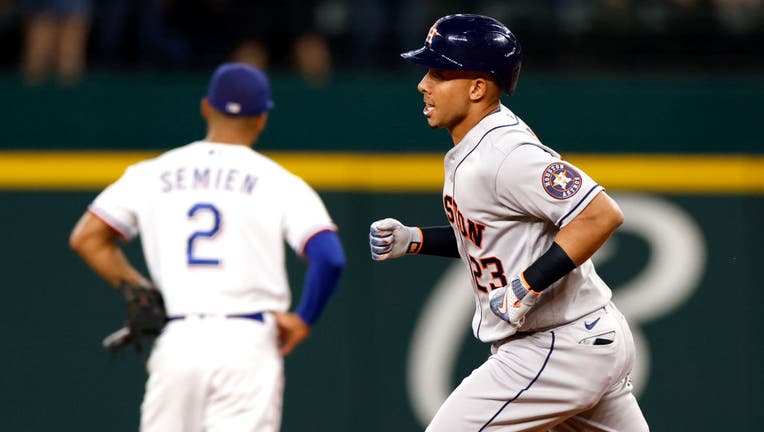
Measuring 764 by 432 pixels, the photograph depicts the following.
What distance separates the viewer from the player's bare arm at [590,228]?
398 centimetres

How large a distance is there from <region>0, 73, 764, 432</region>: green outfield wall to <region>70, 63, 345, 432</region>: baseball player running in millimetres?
2463

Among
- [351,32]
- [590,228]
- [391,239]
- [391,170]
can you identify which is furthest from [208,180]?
[351,32]

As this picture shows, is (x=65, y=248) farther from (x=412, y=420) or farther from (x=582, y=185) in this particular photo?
(x=582, y=185)

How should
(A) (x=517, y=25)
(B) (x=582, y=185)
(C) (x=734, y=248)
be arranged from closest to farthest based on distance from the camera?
(B) (x=582, y=185) < (C) (x=734, y=248) < (A) (x=517, y=25)

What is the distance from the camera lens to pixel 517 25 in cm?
841

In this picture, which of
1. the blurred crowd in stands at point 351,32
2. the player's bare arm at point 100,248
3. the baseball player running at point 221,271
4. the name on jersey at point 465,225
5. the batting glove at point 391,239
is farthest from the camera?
the blurred crowd in stands at point 351,32

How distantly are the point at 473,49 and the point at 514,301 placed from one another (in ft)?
2.83

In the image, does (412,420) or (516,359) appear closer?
(516,359)

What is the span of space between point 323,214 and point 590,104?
9.34 feet

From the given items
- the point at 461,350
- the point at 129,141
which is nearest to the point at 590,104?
the point at 461,350

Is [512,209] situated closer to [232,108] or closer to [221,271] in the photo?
[221,271]

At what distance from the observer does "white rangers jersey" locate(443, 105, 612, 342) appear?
158 inches

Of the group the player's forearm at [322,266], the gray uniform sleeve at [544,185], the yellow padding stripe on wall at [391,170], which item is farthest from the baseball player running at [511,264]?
the yellow padding stripe on wall at [391,170]

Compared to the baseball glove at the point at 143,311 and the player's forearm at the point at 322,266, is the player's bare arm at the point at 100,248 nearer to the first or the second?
the baseball glove at the point at 143,311
